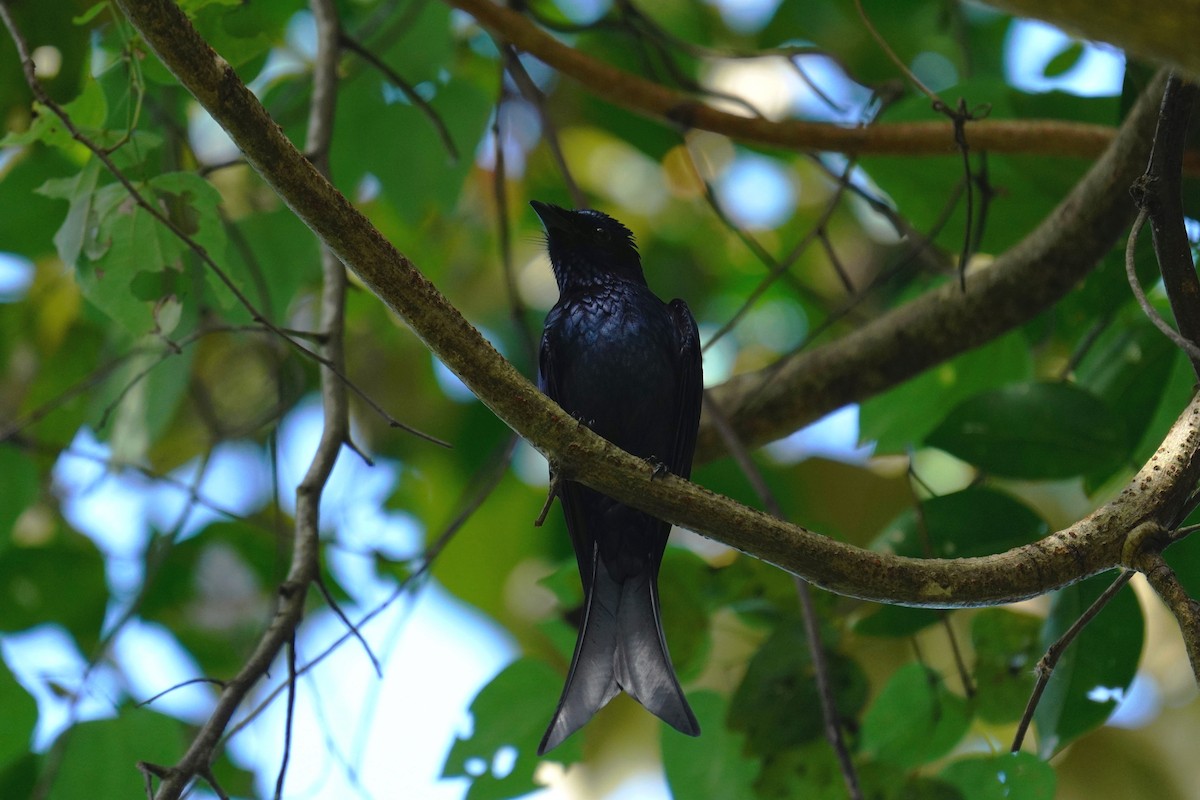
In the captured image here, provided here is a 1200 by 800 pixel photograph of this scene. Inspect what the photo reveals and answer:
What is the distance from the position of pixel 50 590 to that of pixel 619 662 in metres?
2.22

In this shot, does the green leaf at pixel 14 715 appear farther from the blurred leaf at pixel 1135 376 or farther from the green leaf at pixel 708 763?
the blurred leaf at pixel 1135 376

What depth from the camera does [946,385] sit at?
3.52 m

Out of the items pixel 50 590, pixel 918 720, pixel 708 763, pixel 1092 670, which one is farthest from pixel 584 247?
pixel 50 590

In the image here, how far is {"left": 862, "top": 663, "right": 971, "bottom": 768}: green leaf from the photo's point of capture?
9.18 ft

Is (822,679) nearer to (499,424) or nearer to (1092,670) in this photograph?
(1092,670)

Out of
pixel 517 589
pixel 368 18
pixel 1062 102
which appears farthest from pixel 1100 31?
pixel 517 589

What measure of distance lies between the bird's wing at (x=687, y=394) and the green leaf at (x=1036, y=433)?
0.65 m

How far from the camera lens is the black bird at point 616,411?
257 centimetres

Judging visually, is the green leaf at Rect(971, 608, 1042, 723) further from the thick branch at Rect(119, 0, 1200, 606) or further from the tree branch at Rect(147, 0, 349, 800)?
the tree branch at Rect(147, 0, 349, 800)

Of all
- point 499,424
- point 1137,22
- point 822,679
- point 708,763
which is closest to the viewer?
point 1137,22

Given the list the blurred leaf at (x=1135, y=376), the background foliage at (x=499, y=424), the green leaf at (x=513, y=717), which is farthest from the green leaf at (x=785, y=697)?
the blurred leaf at (x=1135, y=376)

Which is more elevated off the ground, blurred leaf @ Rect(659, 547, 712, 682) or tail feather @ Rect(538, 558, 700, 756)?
blurred leaf @ Rect(659, 547, 712, 682)

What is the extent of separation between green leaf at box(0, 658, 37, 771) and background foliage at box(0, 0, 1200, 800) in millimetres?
10

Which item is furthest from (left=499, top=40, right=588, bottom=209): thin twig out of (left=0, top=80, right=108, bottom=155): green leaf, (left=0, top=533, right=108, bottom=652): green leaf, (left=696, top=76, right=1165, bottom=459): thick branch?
(left=0, top=533, right=108, bottom=652): green leaf
